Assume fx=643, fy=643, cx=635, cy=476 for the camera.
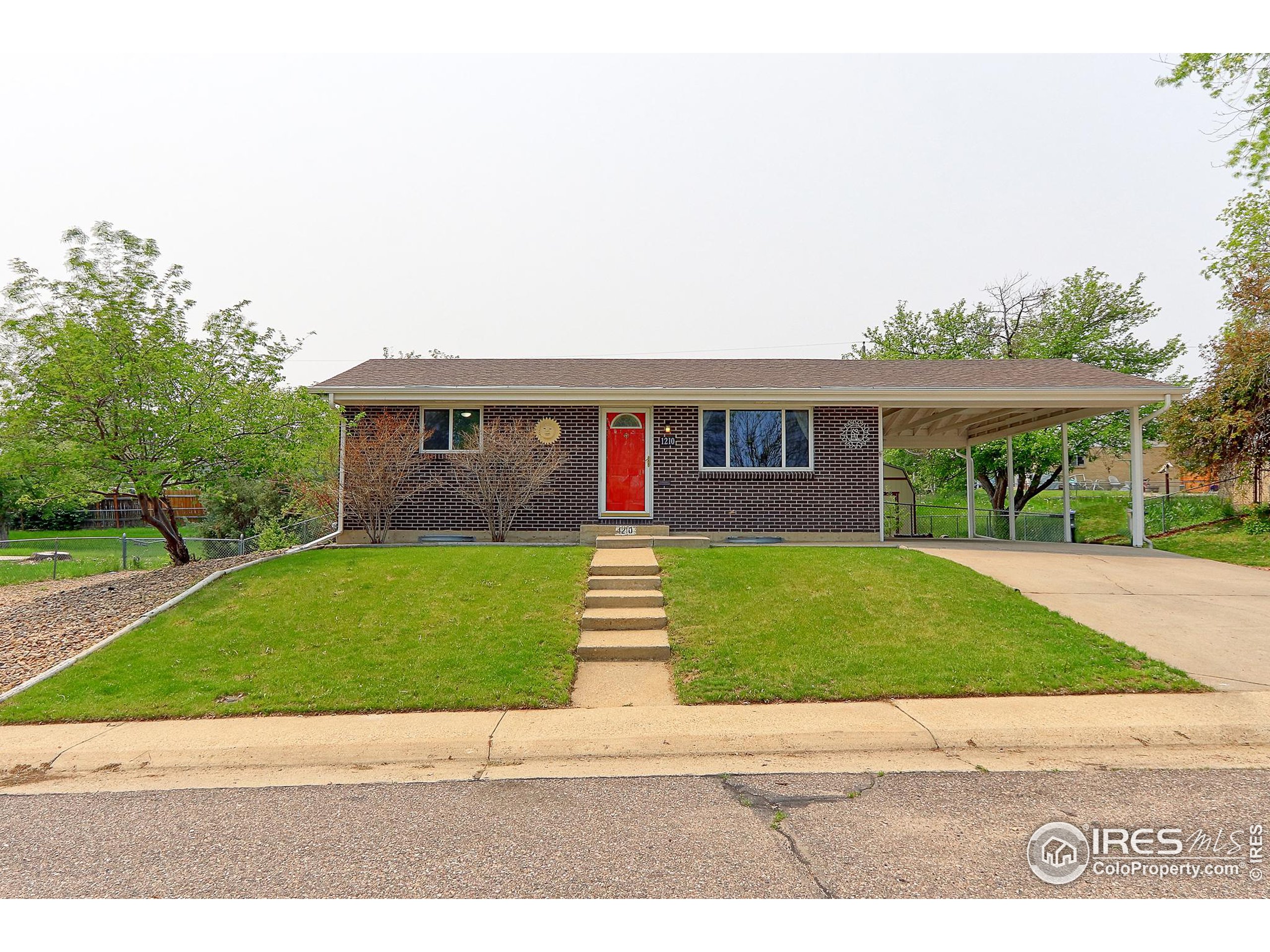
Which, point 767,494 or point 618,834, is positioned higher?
point 767,494

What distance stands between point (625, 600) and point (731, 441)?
5678mm

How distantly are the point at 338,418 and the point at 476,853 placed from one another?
914 cm

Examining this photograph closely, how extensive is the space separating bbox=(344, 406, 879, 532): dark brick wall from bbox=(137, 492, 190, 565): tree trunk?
2.77m

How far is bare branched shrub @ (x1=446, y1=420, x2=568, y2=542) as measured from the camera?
1219 centimetres

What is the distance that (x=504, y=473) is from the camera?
1222 cm

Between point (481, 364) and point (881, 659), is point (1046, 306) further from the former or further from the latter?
point (881, 659)

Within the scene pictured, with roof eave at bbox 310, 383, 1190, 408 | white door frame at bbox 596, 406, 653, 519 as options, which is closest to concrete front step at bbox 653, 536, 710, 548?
white door frame at bbox 596, 406, 653, 519

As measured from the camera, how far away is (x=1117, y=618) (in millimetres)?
7527

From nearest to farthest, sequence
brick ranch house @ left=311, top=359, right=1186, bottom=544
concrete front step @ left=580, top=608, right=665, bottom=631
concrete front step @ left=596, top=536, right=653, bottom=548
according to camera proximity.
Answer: concrete front step @ left=580, top=608, right=665, bottom=631, concrete front step @ left=596, top=536, right=653, bottom=548, brick ranch house @ left=311, top=359, right=1186, bottom=544

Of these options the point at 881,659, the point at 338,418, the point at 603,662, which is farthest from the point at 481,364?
the point at 881,659

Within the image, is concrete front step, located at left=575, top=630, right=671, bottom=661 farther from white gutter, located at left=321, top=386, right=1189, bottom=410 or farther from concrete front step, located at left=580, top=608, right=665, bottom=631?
white gutter, located at left=321, top=386, right=1189, bottom=410
